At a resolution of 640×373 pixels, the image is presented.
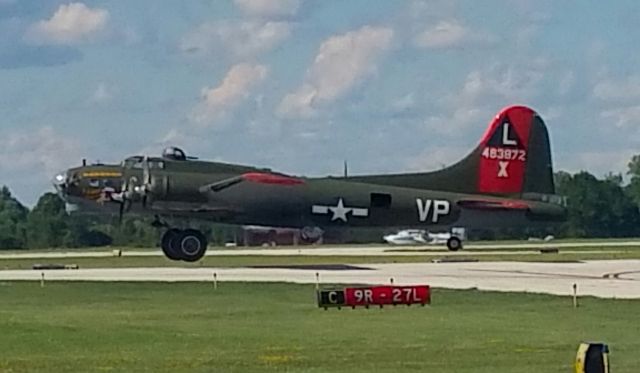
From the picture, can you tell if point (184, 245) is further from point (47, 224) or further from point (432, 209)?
point (47, 224)

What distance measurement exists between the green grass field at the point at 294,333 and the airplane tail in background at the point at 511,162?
99.5 ft

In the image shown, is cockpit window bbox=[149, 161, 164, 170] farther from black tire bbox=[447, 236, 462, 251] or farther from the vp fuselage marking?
black tire bbox=[447, 236, 462, 251]

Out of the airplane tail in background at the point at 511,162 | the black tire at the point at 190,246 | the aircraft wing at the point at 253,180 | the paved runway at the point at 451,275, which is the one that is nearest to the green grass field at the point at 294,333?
the paved runway at the point at 451,275

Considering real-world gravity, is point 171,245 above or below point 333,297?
above

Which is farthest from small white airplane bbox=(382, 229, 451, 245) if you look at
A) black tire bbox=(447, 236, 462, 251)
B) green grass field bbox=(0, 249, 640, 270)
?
green grass field bbox=(0, 249, 640, 270)

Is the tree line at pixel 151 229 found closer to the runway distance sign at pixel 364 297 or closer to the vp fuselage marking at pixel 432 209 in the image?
the vp fuselage marking at pixel 432 209

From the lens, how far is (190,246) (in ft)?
199

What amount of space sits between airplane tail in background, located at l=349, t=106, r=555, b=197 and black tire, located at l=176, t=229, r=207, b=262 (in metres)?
14.7

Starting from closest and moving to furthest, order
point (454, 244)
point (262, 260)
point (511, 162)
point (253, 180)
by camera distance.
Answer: point (253, 180) → point (262, 260) → point (511, 162) → point (454, 244)

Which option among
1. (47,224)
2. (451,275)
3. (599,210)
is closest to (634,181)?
(599,210)

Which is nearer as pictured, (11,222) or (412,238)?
(412,238)

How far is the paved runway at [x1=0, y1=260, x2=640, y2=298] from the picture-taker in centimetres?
4381

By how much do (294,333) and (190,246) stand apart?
32447 millimetres

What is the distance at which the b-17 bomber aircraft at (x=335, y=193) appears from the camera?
61.8 m
